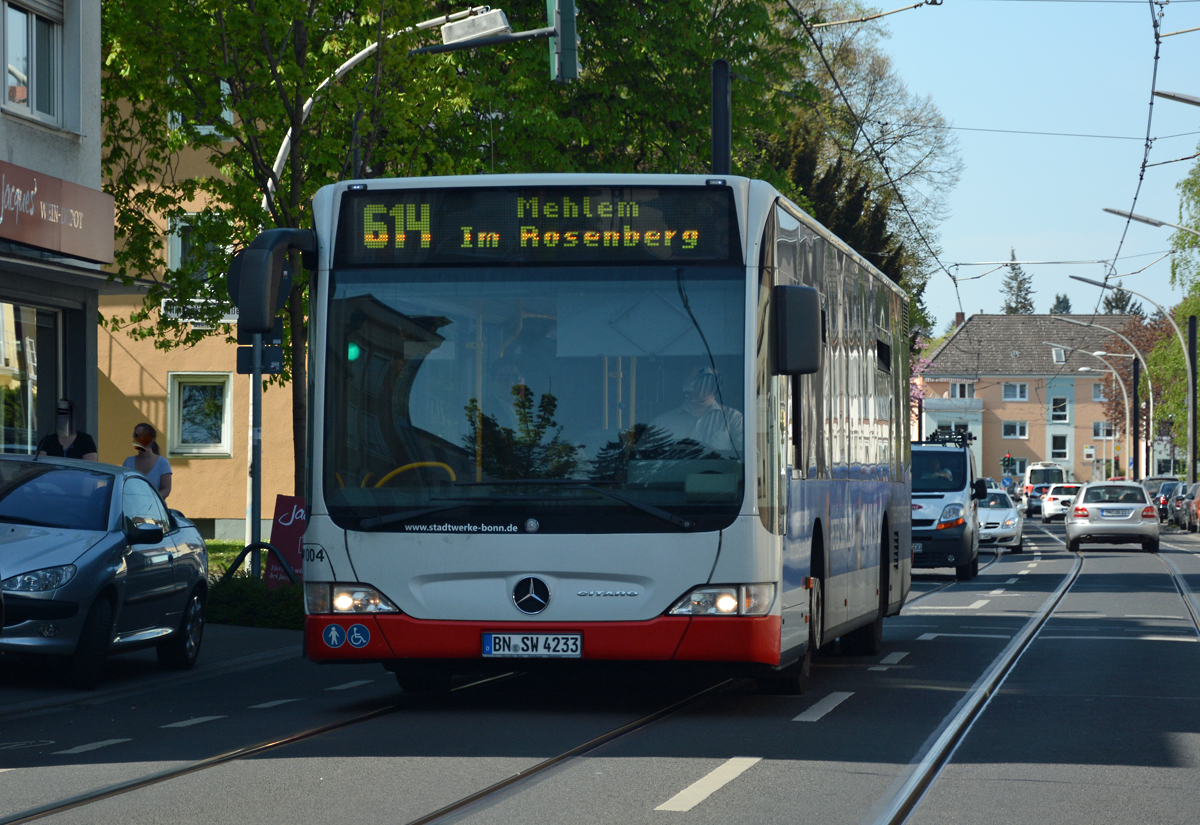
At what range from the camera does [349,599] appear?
9.66 m

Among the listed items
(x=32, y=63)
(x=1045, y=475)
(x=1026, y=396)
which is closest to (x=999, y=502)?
(x=32, y=63)

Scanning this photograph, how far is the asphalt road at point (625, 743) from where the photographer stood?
23.5 feet

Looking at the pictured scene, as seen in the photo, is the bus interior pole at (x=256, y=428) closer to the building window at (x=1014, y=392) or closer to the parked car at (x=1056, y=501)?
the parked car at (x=1056, y=501)

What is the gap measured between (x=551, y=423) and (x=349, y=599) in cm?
141

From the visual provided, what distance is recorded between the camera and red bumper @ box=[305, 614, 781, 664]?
31.0 feet

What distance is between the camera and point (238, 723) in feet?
32.3

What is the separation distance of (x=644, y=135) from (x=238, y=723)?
19705 millimetres

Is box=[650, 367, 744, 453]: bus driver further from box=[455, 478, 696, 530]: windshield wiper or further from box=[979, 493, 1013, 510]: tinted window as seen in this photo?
box=[979, 493, 1013, 510]: tinted window

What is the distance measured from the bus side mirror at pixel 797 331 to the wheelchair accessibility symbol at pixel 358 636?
8.47ft

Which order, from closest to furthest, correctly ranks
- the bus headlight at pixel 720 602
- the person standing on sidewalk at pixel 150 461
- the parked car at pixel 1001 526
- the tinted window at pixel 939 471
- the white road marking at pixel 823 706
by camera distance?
1. the bus headlight at pixel 720 602
2. the white road marking at pixel 823 706
3. the person standing on sidewalk at pixel 150 461
4. the tinted window at pixel 939 471
5. the parked car at pixel 1001 526

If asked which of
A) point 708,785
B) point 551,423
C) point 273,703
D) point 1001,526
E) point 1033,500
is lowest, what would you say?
point 1033,500

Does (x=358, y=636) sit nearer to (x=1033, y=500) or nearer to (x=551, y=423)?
(x=551, y=423)

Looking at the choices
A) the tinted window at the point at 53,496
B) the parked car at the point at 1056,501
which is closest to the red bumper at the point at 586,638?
the tinted window at the point at 53,496

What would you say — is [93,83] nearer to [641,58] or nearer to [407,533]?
[641,58]
